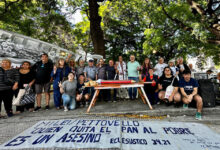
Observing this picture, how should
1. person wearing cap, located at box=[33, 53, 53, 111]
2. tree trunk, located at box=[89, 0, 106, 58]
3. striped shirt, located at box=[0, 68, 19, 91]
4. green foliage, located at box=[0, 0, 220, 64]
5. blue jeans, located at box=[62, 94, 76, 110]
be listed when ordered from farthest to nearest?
green foliage, located at box=[0, 0, 220, 64] < tree trunk, located at box=[89, 0, 106, 58] < person wearing cap, located at box=[33, 53, 53, 111] < blue jeans, located at box=[62, 94, 76, 110] < striped shirt, located at box=[0, 68, 19, 91]

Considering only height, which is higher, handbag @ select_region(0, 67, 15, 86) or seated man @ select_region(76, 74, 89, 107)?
handbag @ select_region(0, 67, 15, 86)

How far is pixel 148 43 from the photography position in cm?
1160

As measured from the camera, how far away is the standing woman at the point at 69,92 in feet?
15.1

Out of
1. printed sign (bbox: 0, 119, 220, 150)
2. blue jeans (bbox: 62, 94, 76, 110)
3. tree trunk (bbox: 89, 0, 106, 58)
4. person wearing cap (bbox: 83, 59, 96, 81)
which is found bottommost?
printed sign (bbox: 0, 119, 220, 150)

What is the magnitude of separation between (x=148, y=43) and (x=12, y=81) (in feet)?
34.1

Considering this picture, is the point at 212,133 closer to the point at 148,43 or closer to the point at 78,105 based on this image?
the point at 78,105

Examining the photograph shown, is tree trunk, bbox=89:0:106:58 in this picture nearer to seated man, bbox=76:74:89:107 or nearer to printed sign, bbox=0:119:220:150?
seated man, bbox=76:74:89:107

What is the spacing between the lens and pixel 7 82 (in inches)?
169

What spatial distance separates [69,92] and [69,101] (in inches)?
13.5

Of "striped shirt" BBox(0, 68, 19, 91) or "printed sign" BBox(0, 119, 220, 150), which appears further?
"striped shirt" BBox(0, 68, 19, 91)

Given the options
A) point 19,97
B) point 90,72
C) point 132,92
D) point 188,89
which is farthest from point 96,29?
point 188,89

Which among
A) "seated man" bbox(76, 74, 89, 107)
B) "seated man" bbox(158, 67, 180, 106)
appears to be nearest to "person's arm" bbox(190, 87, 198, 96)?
"seated man" bbox(158, 67, 180, 106)

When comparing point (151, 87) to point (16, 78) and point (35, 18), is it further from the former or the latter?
point (35, 18)

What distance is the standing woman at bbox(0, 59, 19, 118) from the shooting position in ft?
13.9
